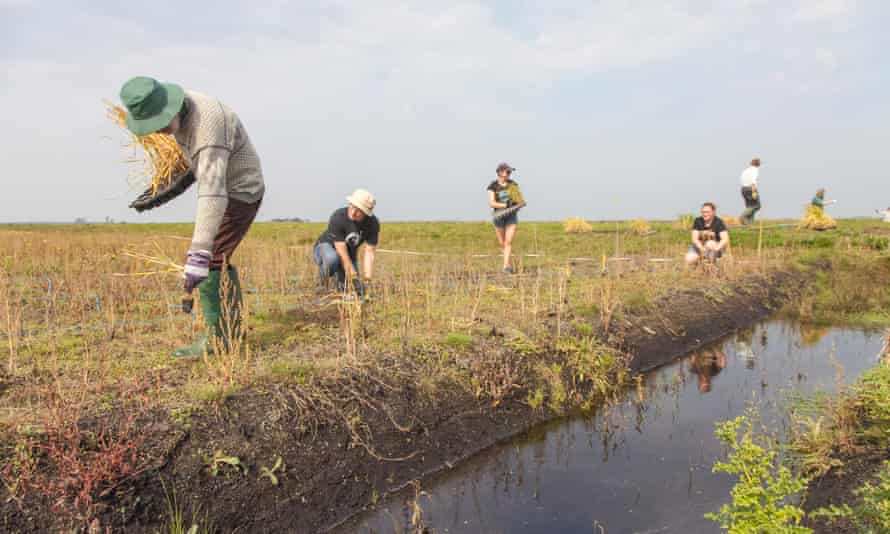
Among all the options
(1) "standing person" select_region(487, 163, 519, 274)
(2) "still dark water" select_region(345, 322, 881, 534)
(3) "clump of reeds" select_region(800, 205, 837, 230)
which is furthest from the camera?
(3) "clump of reeds" select_region(800, 205, 837, 230)

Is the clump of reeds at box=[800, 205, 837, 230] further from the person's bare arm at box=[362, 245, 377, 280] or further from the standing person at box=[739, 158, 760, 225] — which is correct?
the person's bare arm at box=[362, 245, 377, 280]

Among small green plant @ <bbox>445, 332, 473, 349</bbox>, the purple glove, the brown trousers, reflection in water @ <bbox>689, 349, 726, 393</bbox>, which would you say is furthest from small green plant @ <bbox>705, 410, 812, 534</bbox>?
reflection in water @ <bbox>689, 349, 726, 393</bbox>

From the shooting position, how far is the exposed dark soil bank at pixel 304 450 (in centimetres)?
299

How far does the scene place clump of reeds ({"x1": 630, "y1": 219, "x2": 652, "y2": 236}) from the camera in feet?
60.8

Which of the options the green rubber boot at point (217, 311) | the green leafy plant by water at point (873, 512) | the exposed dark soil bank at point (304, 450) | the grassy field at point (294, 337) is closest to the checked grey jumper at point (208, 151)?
the green rubber boot at point (217, 311)

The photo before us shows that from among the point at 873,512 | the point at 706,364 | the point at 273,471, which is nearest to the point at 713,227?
the point at 706,364

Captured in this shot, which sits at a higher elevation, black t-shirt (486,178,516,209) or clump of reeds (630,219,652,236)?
black t-shirt (486,178,516,209)

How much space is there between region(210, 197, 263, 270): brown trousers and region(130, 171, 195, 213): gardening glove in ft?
1.26

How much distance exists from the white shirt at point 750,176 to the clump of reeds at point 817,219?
5.01 meters

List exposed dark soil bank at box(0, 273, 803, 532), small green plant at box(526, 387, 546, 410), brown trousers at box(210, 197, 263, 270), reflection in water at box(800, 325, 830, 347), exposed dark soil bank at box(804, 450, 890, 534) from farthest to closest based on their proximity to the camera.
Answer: reflection in water at box(800, 325, 830, 347)
small green plant at box(526, 387, 546, 410)
brown trousers at box(210, 197, 263, 270)
exposed dark soil bank at box(804, 450, 890, 534)
exposed dark soil bank at box(0, 273, 803, 532)

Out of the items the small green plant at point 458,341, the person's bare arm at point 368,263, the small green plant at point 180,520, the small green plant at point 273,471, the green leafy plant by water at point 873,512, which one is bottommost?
the small green plant at point 180,520

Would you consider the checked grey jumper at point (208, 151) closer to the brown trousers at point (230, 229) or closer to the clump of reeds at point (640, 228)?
the brown trousers at point (230, 229)

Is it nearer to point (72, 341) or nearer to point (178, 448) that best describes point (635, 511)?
point (178, 448)

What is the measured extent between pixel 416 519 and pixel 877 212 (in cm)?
2821
